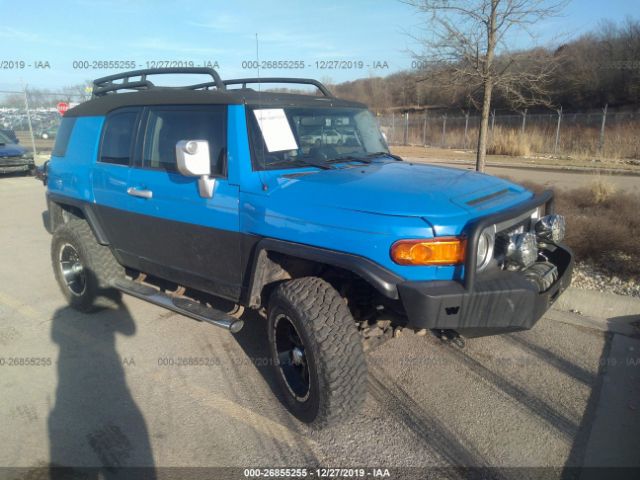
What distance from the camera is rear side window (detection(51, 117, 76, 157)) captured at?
506 centimetres

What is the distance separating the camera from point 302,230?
2953mm

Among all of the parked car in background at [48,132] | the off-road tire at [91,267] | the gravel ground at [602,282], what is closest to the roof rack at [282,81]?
the off-road tire at [91,267]

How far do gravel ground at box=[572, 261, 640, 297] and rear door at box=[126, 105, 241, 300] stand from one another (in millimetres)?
3956

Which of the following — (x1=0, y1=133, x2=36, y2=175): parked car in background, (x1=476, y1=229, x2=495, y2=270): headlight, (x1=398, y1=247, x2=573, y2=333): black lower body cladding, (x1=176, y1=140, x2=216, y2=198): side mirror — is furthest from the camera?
(x1=0, y1=133, x2=36, y2=175): parked car in background

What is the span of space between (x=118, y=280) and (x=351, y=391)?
2794 millimetres

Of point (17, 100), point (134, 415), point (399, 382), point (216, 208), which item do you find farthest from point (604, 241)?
point (17, 100)

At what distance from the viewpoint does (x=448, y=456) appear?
283cm

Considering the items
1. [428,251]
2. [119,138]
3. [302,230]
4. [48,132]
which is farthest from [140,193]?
[48,132]

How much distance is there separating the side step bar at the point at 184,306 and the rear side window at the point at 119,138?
1133 mm

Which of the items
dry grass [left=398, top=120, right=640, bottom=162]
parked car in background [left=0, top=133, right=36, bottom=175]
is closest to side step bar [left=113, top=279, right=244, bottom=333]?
parked car in background [left=0, top=133, right=36, bottom=175]

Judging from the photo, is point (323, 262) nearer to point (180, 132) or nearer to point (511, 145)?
point (180, 132)

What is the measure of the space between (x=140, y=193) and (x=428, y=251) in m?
2.52

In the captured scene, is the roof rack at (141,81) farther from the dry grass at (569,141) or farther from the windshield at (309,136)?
the dry grass at (569,141)

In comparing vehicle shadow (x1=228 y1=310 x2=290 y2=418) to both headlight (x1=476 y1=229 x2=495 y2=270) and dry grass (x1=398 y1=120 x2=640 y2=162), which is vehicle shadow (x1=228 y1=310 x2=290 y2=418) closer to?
headlight (x1=476 y1=229 x2=495 y2=270)
